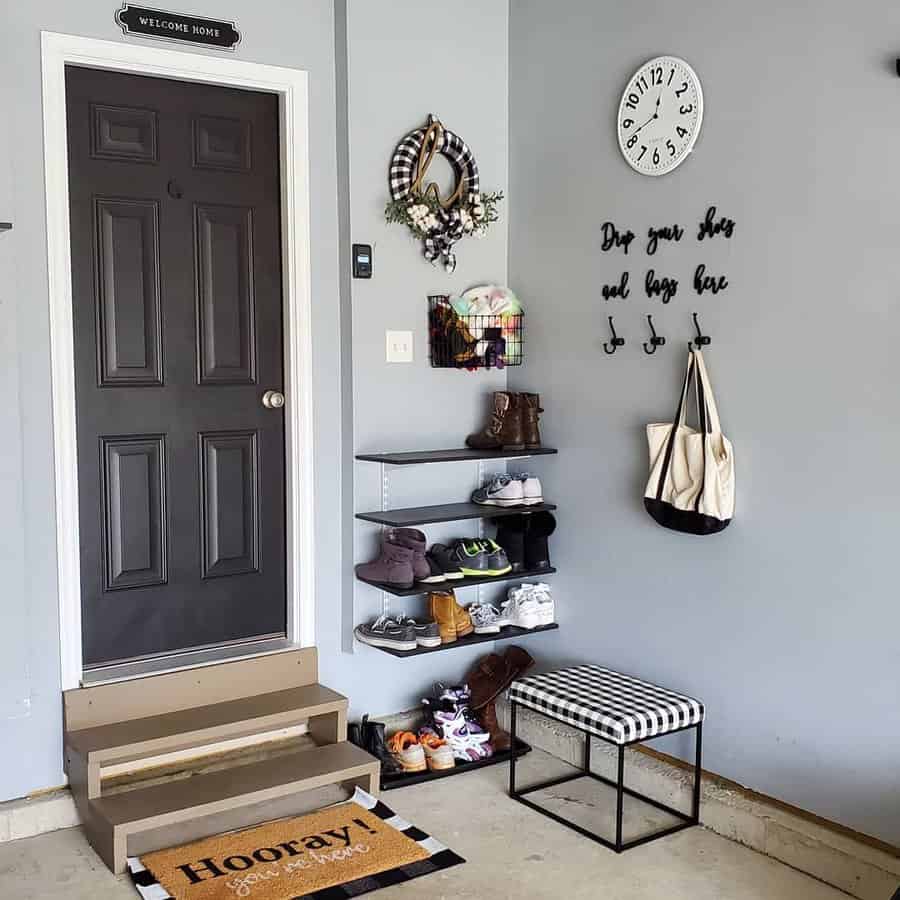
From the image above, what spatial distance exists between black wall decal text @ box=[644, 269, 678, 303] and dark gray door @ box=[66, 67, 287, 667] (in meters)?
1.19

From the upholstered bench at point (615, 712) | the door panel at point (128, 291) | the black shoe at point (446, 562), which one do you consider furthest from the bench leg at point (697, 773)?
the door panel at point (128, 291)

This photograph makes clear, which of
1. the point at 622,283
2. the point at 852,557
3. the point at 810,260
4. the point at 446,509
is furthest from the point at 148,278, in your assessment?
the point at 852,557

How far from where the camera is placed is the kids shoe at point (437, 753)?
11.0 ft

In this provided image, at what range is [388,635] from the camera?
333 centimetres

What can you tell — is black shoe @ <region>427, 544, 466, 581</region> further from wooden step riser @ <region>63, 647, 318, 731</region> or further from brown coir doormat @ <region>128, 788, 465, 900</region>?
brown coir doormat @ <region>128, 788, 465, 900</region>

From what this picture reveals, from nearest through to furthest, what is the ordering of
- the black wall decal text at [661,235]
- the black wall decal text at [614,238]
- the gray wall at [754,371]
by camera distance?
1. the gray wall at [754,371]
2. the black wall decal text at [661,235]
3. the black wall decal text at [614,238]

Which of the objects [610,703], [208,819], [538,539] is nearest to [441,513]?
[538,539]

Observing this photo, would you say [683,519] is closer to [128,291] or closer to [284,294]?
[284,294]

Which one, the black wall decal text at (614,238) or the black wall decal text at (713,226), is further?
the black wall decal text at (614,238)

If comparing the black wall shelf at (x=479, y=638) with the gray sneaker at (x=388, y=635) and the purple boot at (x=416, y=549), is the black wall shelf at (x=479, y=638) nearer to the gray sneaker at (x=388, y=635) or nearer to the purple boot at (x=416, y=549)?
the gray sneaker at (x=388, y=635)

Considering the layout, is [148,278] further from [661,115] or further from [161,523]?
[661,115]

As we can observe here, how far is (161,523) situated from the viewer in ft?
10.6

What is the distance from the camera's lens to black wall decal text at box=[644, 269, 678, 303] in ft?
10.1

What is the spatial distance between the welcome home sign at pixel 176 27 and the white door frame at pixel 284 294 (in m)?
0.04
